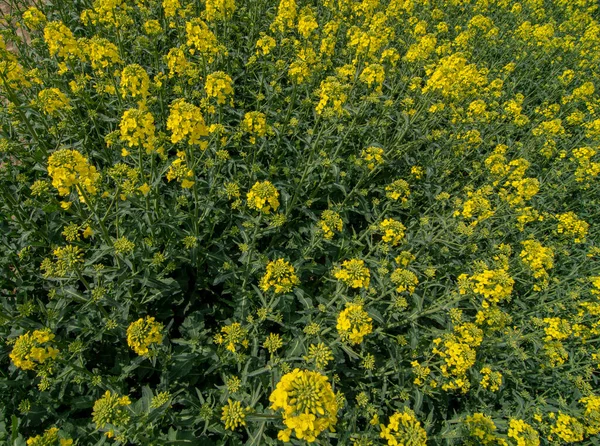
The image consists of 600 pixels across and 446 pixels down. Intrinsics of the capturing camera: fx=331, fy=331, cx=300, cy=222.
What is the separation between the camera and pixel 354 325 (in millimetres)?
3572

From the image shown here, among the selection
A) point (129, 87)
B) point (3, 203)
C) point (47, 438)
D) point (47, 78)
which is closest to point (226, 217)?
point (129, 87)

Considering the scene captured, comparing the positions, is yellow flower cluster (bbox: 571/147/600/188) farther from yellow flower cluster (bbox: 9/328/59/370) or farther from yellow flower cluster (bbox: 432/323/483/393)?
yellow flower cluster (bbox: 9/328/59/370)

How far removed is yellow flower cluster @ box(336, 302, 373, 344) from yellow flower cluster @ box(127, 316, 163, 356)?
1.90 meters

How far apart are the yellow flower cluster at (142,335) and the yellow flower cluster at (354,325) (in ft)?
6.23

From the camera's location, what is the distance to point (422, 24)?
8.95 metres

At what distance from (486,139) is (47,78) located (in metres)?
9.17

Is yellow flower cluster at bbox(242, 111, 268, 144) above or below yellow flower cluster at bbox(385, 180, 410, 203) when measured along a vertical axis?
above

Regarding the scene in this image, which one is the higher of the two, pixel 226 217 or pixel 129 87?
pixel 129 87

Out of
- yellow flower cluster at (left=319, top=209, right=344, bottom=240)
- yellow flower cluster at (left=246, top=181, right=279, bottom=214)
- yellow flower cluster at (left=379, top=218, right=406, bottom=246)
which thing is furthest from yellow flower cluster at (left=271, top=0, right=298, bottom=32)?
yellow flower cluster at (left=379, top=218, right=406, bottom=246)

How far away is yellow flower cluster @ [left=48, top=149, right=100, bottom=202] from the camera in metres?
3.21

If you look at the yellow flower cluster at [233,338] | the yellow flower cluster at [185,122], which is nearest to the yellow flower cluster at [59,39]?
the yellow flower cluster at [185,122]

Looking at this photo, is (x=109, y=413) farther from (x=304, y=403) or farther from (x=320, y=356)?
(x=320, y=356)

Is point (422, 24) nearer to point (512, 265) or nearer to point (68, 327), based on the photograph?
point (512, 265)

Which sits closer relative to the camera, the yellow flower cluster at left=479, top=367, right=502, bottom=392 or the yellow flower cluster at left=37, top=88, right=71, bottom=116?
the yellow flower cluster at left=37, top=88, right=71, bottom=116
